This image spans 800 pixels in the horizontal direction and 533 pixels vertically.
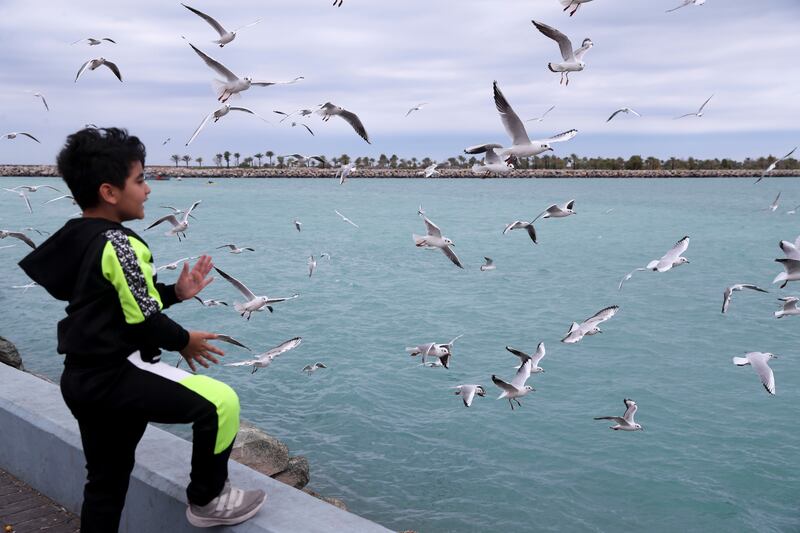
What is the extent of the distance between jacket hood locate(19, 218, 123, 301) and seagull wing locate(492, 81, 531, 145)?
12.5 feet

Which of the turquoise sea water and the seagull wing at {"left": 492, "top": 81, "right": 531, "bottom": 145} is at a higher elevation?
the seagull wing at {"left": 492, "top": 81, "right": 531, "bottom": 145}

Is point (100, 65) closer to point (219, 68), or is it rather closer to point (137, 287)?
point (219, 68)

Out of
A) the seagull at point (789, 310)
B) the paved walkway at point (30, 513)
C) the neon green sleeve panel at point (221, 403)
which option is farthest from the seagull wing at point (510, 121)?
the seagull at point (789, 310)

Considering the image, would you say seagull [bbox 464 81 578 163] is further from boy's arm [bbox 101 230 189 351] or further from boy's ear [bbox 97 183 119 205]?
boy's arm [bbox 101 230 189 351]

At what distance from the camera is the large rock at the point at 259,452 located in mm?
6848

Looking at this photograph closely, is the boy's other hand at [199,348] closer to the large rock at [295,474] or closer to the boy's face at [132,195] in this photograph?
the boy's face at [132,195]

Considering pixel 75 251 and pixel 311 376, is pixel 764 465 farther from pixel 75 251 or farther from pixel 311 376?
pixel 75 251

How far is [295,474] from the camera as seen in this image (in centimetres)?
770

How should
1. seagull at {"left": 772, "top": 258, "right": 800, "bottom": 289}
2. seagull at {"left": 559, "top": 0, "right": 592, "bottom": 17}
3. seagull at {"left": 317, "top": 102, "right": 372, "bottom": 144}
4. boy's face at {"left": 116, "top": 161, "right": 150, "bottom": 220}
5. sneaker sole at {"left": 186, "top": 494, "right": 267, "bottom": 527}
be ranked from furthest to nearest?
1. seagull at {"left": 772, "top": 258, "right": 800, "bottom": 289}
2. seagull at {"left": 317, "top": 102, "right": 372, "bottom": 144}
3. seagull at {"left": 559, "top": 0, "right": 592, "bottom": 17}
4. sneaker sole at {"left": 186, "top": 494, "right": 267, "bottom": 527}
5. boy's face at {"left": 116, "top": 161, "right": 150, "bottom": 220}

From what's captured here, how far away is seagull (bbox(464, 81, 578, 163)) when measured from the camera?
601cm

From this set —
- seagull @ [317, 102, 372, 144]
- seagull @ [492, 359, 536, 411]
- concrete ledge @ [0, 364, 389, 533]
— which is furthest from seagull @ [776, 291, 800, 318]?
concrete ledge @ [0, 364, 389, 533]

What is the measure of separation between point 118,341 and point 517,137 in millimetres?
4329

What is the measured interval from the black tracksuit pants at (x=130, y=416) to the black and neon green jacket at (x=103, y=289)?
0.08 m

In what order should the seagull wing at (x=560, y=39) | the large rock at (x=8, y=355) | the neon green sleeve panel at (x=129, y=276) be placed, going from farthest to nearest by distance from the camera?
the large rock at (x=8, y=355) → the seagull wing at (x=560, y=39) → the neon green sleeve panel at (x=129, y=276)
